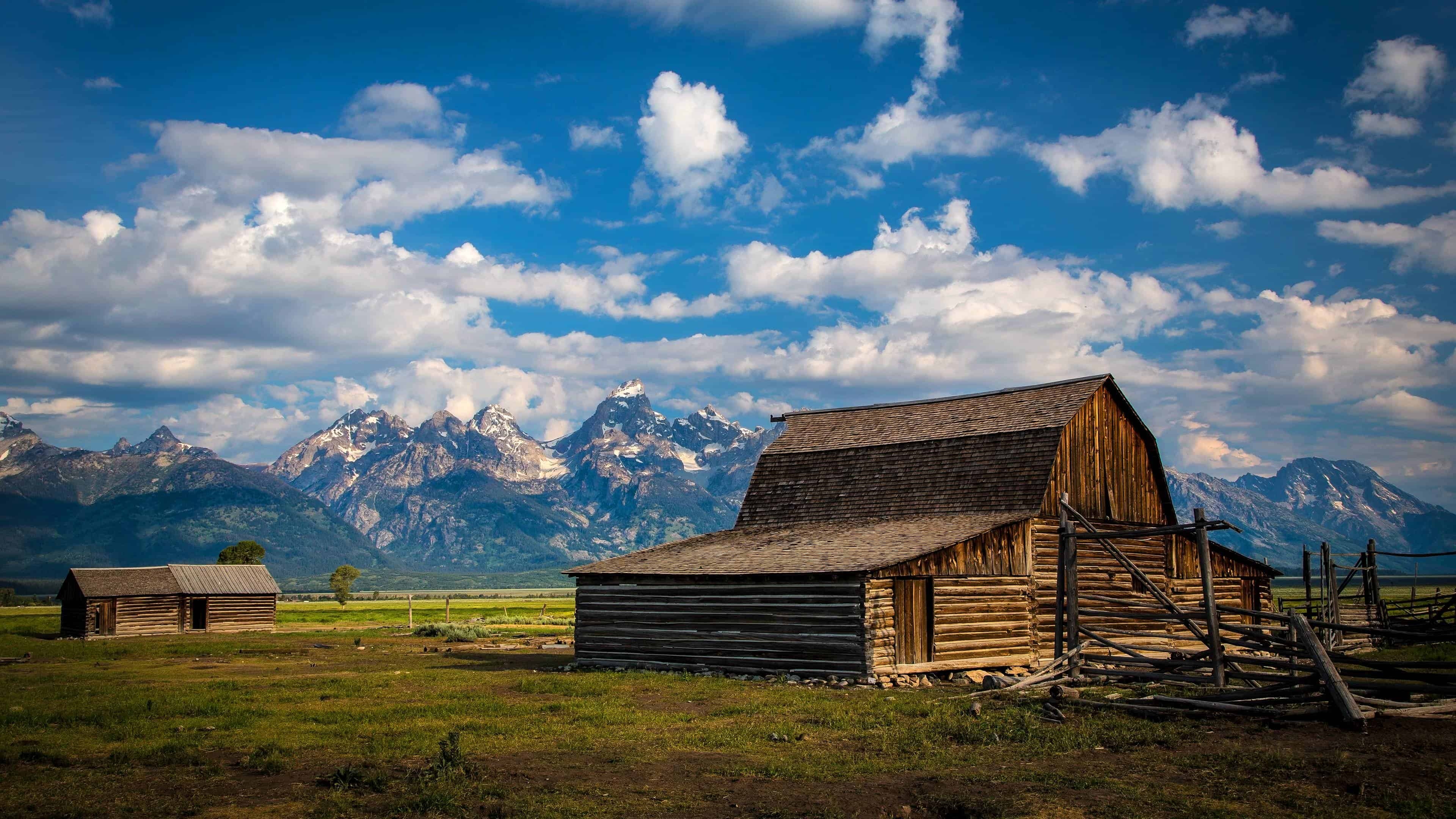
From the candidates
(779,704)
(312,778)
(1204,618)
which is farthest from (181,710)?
(1204,618)

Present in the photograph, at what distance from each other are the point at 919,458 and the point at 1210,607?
58.6 feet

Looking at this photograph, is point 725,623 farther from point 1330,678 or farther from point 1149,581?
point 1330,678

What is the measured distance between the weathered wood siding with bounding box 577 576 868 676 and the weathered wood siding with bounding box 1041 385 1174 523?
8.81 m

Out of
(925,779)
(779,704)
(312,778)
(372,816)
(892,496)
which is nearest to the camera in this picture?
(372,816)

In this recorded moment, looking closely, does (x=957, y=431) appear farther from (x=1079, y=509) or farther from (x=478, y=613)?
(x=478, y=613)

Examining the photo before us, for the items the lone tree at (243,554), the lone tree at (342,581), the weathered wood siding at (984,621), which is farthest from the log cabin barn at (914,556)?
the lone tree at (342,581)

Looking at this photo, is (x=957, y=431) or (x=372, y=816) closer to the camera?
(x=372, y=816)

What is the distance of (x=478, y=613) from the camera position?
338 feet

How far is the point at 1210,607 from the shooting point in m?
18.7

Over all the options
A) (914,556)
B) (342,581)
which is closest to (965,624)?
(914,556)

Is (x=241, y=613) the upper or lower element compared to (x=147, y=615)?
lower

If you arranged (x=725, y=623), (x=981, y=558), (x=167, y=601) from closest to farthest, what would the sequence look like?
(x=981, y=558) → (x=725, y=623) → (x=167, y=601)

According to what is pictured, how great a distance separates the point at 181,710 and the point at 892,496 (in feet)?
74.7

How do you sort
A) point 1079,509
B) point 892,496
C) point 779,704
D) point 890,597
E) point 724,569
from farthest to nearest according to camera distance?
point 892,496 → point 1079,509 → point 724,569 → point 890,597 → point 779,704
